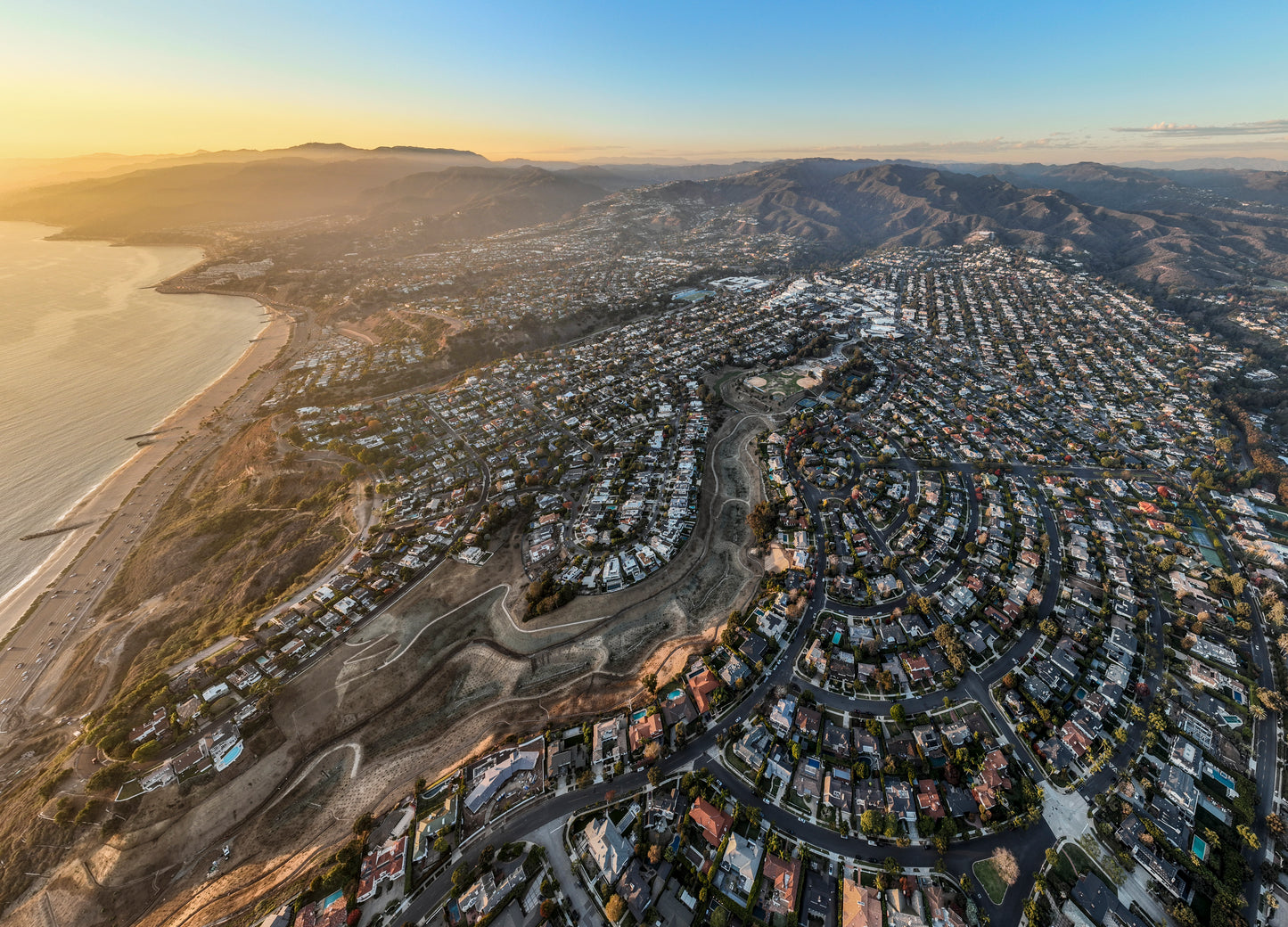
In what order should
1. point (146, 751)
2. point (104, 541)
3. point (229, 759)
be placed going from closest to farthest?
point (146, 751)
point (229, 759)
point (104, 541)

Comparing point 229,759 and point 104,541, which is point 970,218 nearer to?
point 229,759

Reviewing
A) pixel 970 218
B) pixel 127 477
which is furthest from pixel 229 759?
pixel 970 218

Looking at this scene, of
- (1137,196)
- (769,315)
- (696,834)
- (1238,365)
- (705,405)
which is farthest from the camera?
(1137,196)

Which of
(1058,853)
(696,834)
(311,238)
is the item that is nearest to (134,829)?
(696,834)

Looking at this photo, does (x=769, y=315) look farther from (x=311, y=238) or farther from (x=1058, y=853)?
(x=311, y=238)

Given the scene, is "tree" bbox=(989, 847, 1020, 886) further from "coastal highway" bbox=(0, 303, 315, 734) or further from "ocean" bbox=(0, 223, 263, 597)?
"ocean" bbox=(0, 223, 263, 597)

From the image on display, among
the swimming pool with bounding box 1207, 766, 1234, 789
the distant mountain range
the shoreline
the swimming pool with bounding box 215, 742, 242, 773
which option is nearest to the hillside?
the distant mountain range
